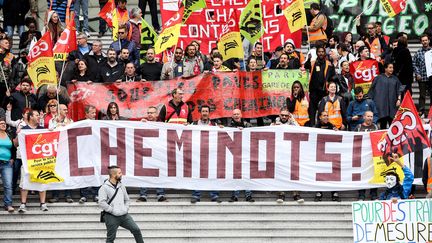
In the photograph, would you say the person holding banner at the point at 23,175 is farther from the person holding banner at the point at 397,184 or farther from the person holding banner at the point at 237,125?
the person holding banner at the point at 397,184

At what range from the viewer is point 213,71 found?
26.2 metres

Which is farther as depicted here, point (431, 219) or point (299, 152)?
point (299, 152)

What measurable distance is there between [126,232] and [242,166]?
2.38 m

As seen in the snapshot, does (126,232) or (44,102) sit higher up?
(44,102)

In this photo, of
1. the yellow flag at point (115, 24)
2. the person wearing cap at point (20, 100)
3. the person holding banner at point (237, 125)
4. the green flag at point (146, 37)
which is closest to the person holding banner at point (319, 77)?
the person holding banner at point (237, 125)

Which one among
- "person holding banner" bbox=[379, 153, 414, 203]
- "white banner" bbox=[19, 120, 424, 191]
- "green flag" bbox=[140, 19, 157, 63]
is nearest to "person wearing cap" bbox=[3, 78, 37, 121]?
"white banner" bbox=[19, 120, 424, 191]

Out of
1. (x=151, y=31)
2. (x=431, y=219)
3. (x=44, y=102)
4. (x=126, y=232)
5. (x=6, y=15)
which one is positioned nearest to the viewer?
(x=431, y=219)

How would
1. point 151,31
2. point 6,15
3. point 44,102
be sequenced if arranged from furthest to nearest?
point 6,15 < point 151,31 < point 44,102

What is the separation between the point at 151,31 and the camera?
27672 mm

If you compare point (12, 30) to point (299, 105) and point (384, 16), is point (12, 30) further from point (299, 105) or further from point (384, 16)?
point (384, 16)

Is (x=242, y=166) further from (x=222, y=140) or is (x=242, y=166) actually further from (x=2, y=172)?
(x=2, y=172)

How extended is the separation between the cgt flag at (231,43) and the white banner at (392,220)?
5755mm

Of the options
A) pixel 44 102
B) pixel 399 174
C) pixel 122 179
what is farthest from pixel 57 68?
pixel 399 174

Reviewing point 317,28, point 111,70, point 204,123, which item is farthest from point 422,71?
point 111,70
